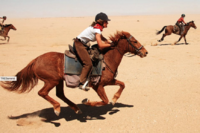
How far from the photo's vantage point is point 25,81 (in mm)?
5152

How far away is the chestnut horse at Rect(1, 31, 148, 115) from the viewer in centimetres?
492

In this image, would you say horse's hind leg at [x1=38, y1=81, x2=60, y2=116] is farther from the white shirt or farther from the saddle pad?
the white shirt

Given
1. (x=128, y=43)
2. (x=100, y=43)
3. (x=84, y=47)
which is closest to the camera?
(x=100, y=43)

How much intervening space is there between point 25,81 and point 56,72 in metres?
0.88

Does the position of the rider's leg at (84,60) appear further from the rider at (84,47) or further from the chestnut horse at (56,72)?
the chestnut horse at (56,72)

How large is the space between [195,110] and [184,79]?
9.12 ft

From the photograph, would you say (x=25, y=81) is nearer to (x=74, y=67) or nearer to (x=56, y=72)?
(x=56, y=72)

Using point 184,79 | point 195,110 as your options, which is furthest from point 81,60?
point 184,79

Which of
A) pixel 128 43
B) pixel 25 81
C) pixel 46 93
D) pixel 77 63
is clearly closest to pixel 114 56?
pixel 128 43

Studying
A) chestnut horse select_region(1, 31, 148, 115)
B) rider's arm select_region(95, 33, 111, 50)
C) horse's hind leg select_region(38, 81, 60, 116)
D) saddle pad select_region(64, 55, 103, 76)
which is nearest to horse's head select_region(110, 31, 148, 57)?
chestnut horse select_region(1, 31, 148, 115)

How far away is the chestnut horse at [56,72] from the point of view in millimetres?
4922

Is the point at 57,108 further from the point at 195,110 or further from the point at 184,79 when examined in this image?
the point at 184,79

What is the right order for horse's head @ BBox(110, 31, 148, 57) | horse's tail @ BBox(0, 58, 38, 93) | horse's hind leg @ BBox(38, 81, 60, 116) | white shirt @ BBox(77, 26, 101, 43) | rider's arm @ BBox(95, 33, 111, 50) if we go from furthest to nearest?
horse's head @ BBox(110, 31, 148, 57), horse's tail @ BBox(0, 58, 38, 93), horse's hind leg @ BBox(38, 81, 60, 116), white shirt @ BBox(77, 26, 101, 43), rider's arm @ BBox(95, 33, 111, 50)

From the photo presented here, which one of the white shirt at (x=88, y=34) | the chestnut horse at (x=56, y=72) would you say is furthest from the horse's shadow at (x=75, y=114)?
the white shirt at (x=88, y=34)
